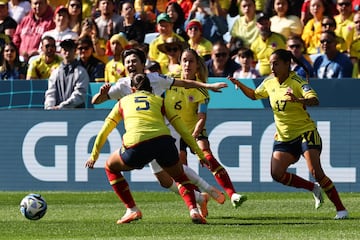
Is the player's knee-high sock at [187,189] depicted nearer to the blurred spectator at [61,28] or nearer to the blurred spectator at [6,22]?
the blurred spectator at [61,28]

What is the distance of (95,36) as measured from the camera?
19688 mm

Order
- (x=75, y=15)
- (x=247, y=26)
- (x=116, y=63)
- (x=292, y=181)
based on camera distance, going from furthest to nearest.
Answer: (x=75, y=15) → (x=247, y=26) → (x=116, y=63) → (x=292, y=181)

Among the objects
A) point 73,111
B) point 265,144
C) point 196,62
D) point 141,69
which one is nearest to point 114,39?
point 73,111

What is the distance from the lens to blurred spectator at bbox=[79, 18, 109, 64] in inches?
768

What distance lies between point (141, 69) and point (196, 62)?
1.45m

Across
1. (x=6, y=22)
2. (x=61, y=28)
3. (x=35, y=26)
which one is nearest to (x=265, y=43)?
(x=61, y=28)

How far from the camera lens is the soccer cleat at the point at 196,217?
11.6 meters

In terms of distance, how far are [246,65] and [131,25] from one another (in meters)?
2.80

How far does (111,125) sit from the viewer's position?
37.9 ft

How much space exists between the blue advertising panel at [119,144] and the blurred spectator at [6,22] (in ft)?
13.5

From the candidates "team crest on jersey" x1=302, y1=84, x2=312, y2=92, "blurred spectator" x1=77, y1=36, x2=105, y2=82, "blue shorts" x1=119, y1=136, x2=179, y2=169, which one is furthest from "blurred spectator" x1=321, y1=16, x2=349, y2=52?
"blue shorts" x1=119, y1=136, x2=179, y2=169

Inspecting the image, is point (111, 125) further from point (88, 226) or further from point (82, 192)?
point (82, 192)

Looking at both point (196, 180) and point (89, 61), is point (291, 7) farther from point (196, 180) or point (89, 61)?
point (196, 180)

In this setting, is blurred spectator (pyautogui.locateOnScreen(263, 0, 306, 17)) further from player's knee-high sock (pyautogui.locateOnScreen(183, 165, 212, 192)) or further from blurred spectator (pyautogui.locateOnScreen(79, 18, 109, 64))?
player's knee-high sock (pyautogui.locateOnScreen(183, 165, 212, 192))
